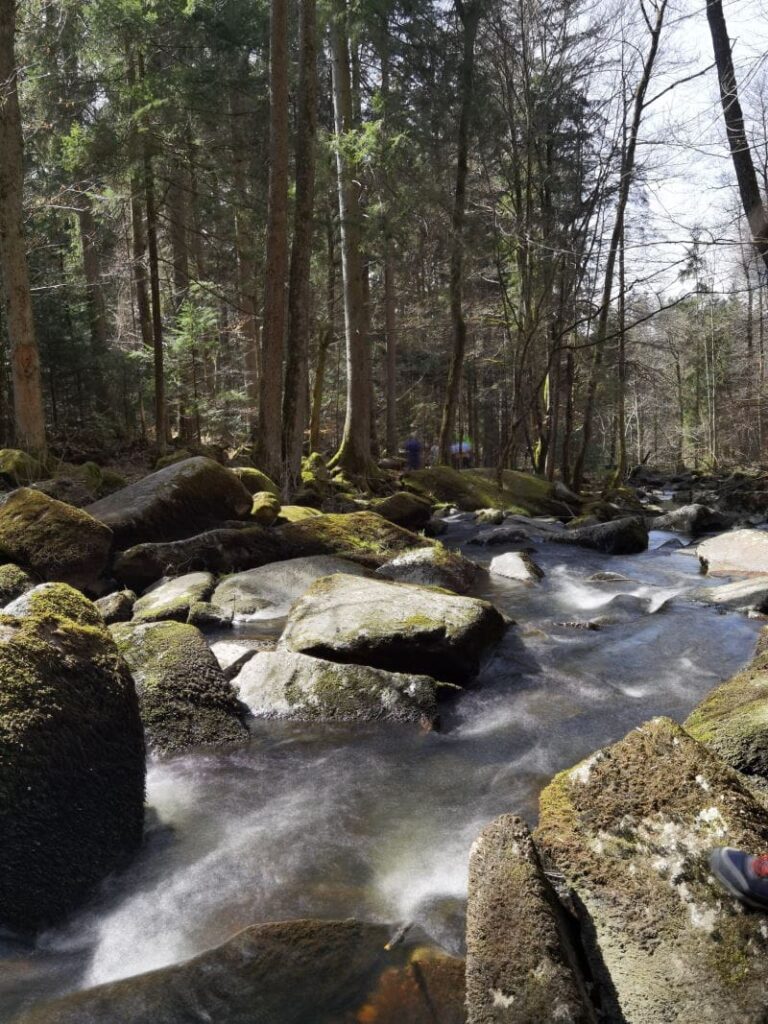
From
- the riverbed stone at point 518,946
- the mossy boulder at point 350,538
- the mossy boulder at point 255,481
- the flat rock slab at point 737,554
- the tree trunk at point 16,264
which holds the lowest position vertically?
the flat rock slab at point 737,554

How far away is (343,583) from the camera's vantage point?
6.68 m

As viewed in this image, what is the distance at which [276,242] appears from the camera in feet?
41.1

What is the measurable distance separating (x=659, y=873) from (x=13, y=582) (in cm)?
641

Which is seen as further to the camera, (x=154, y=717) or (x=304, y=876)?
(x=154, y=717)

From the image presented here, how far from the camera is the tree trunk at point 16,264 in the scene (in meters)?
11.4

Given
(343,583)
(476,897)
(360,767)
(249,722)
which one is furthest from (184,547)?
(476,897)

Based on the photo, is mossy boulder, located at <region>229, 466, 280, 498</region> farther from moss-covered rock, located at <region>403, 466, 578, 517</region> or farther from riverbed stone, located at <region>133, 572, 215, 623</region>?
moss-covered rock, located at <region>403, 466, 578, 517</region>

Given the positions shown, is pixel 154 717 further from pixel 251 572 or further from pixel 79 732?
pixel 251 572

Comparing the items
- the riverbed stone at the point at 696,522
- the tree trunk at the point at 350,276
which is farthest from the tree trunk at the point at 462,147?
the riverbed stone at the point at 696,522

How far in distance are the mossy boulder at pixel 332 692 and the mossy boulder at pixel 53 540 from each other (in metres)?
3.18

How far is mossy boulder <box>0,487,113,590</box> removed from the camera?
760 centimetres

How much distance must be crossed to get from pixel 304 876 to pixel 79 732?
4.08 ft

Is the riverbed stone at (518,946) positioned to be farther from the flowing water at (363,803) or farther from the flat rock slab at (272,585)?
the flat rock slab at (272,585)

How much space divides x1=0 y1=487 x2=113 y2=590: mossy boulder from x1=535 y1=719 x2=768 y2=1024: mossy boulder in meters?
6.06
